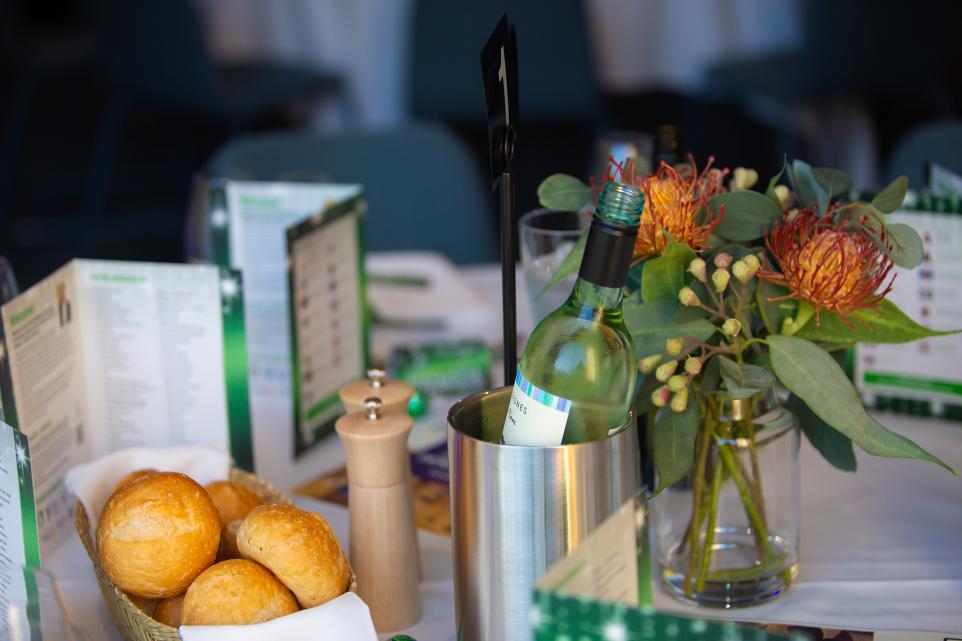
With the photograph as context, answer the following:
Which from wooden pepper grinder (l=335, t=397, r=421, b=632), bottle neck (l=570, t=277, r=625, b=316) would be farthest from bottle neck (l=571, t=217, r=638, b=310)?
wooden pepper grinder (l=335, t=397, r=421, b=632)

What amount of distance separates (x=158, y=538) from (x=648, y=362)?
31cm

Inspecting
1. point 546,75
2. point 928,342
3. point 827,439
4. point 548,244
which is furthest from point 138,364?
point 546,75

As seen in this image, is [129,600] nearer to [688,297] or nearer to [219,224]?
[688,297]

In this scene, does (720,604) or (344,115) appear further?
(344,115)

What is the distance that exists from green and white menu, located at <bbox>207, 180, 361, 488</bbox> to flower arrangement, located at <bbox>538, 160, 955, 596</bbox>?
1.63 feet

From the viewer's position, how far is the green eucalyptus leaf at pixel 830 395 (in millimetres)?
663

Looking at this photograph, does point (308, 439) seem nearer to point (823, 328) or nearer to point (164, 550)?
point (164, 550)

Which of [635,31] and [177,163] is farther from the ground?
[635,31]

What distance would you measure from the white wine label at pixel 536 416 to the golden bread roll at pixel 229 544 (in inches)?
8.2

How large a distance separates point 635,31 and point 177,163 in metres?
2.17

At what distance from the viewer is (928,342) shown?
1.07 metres

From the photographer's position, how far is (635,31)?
359 centimetres

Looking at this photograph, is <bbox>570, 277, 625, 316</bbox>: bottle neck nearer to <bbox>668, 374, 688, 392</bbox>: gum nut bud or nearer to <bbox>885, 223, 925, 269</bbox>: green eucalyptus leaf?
<bbox>668, 374, 688, 392</bbox>: gum nut bud

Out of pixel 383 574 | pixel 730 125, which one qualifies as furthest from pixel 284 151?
pixel 730 125
